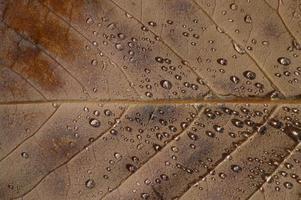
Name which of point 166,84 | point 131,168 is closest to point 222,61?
point 166,84

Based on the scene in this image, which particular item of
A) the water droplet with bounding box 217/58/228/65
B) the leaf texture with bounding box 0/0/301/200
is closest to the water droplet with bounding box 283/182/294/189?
the leaf texture with bounding box 0/0/301/200

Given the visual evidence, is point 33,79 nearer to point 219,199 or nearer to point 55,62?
point 55,62

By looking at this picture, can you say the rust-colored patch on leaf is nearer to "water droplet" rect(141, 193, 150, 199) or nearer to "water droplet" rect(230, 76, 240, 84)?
"water droplet" rect(141, 193, 150, 199)

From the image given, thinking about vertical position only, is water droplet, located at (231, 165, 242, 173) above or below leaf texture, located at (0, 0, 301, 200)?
below

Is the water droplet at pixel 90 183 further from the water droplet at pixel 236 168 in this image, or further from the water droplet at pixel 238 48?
the water droplet at pixel 238 48

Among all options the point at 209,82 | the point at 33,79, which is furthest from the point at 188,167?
the point at 33,79

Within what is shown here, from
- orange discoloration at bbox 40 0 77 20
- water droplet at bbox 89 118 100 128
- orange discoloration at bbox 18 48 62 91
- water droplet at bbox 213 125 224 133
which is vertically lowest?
water droplet at bbox 213 125 224 133

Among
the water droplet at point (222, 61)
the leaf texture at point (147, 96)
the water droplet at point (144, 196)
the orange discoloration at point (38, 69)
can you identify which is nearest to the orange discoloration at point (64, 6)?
the leaf texture at point (147, 96)
